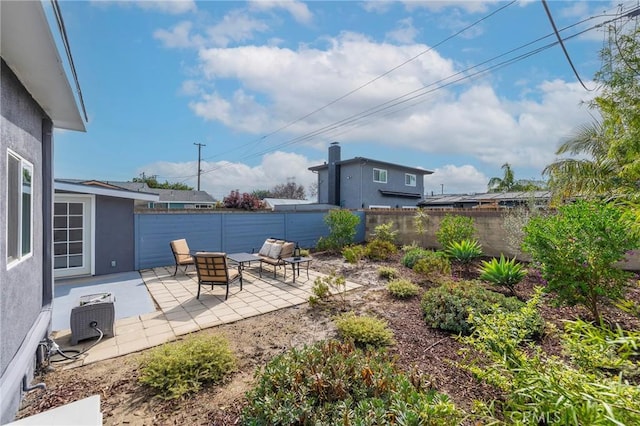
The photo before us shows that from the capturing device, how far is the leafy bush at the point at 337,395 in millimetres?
1947

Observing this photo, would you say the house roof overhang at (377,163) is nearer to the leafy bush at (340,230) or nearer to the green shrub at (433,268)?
the leafy bush at (340,230)

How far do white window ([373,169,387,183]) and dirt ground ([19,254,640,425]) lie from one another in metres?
15.9

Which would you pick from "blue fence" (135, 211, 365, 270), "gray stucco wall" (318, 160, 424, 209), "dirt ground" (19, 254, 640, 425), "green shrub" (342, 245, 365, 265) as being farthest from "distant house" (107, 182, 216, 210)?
"dirt ground" (19, 254, 640, 425)

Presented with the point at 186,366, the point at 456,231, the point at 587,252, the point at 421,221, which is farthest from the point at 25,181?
the point at 421,221

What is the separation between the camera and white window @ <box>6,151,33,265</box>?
270 cm

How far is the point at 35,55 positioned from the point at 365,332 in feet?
15.2

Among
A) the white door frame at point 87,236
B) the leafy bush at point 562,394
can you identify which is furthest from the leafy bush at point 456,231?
the white door frame at point 87,236

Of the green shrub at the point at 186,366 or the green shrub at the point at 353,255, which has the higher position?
the green shrub at the point at 353,255

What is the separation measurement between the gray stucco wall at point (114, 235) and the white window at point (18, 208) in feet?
16.2

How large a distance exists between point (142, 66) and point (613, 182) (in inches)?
471

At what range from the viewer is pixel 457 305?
4.27 metres

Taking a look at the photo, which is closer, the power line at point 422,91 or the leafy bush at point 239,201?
the power line at point 422,91

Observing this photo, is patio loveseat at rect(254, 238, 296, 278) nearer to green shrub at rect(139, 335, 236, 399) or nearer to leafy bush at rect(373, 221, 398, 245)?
green shrub at rect(139, 335, 236, 399)

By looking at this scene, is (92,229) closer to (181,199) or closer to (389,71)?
(389,71)
